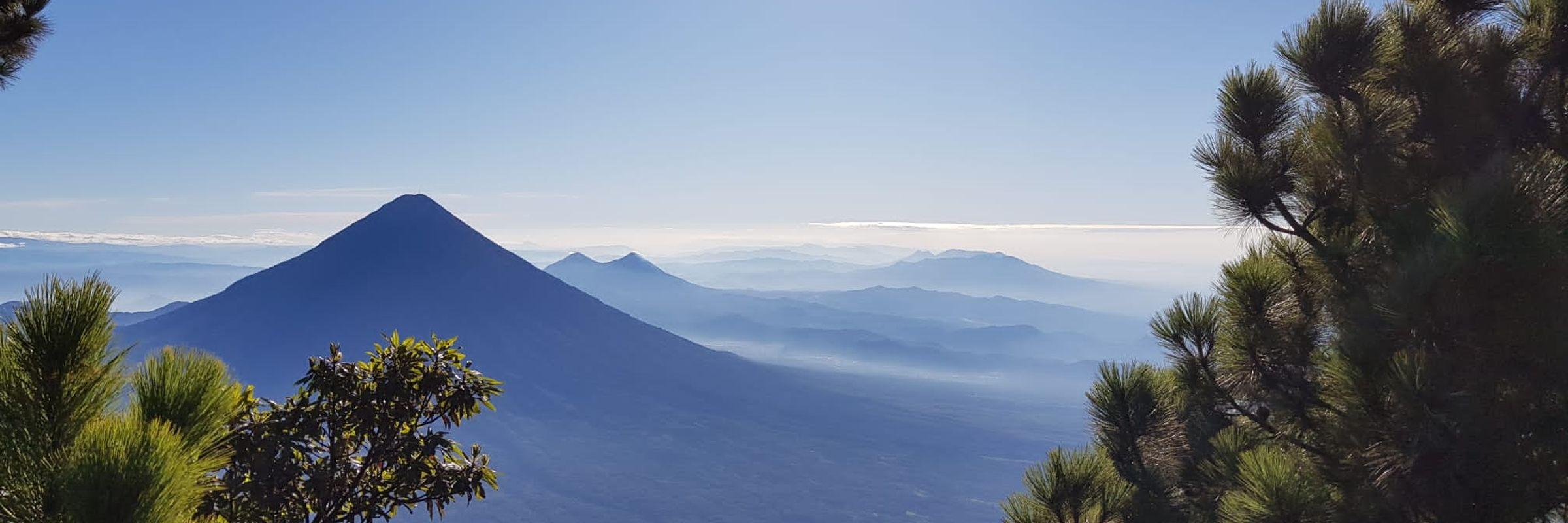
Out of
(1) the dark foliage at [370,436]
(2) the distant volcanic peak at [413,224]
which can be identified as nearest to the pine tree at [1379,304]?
(1) the dark foliage at [370,436]

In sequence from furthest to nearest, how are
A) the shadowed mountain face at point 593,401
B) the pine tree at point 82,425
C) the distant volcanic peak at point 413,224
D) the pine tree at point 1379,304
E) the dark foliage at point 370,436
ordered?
the distant volcanic peak at point 413,224 < the shadowed mountain face at point 593,401 < the dark foliage at point 370,436 < the pine tree at point 1379,304 < the pine tree at point 82,425

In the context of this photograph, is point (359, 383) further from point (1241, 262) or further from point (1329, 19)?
point (1329, 19)

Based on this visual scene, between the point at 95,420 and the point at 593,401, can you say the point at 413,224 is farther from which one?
the point at 95,420

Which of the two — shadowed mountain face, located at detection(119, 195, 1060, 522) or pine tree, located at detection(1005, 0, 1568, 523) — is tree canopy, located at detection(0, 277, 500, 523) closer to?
pine tree, located at detection(1005, 0, 1568, 523)

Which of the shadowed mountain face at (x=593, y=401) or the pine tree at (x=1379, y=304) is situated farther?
the shadowed mountain face at (x=593, y=401)

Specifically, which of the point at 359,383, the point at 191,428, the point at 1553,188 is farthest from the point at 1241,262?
the point at 359,383

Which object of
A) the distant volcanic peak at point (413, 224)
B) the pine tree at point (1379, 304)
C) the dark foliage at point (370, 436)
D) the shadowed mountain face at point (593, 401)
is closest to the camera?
the pine tree at point (1379, 304)

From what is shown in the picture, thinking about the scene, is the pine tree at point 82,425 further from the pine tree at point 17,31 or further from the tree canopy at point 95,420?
the pine tree at point 17,31
